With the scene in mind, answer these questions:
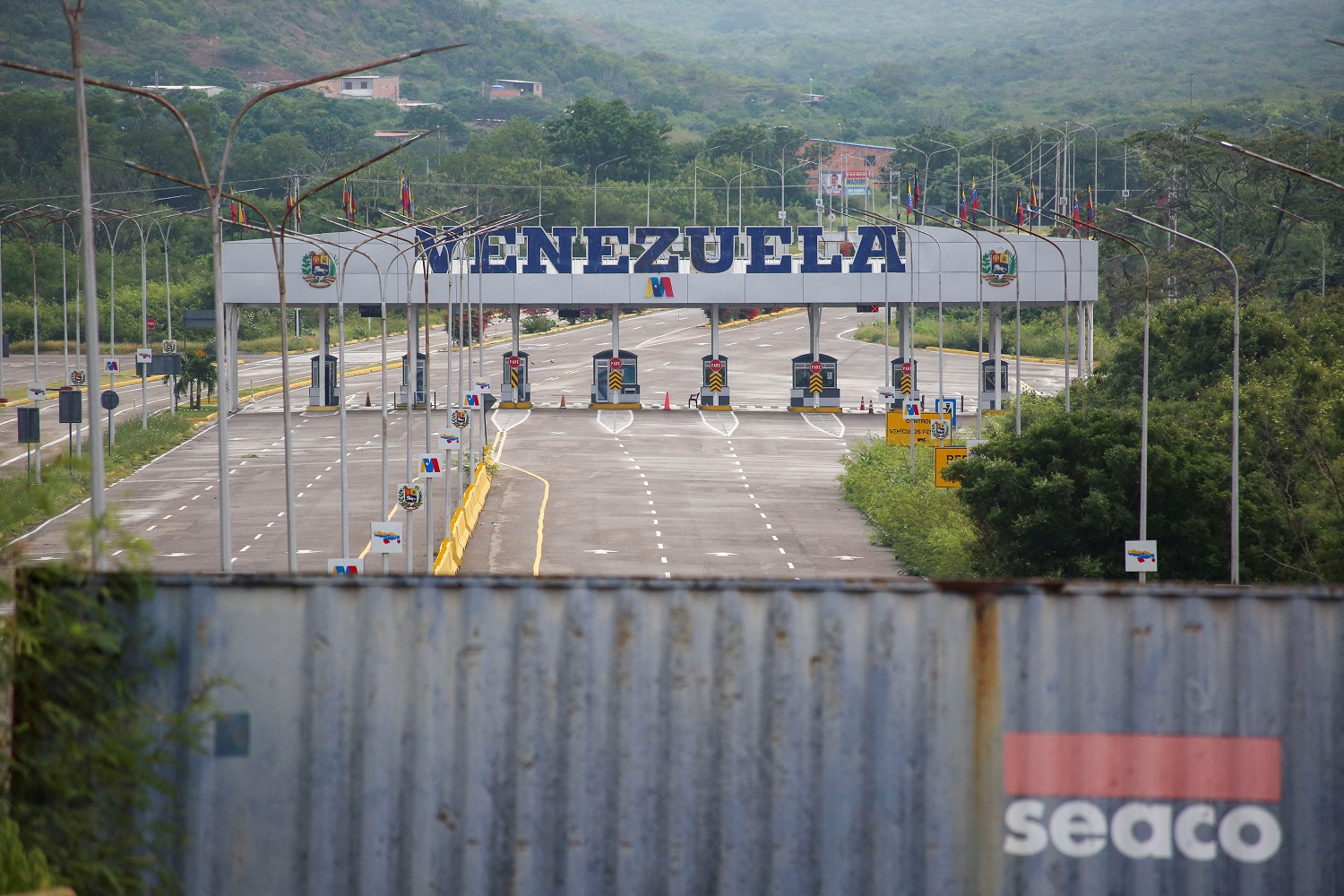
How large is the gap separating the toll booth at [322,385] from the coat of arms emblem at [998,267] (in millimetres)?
29865

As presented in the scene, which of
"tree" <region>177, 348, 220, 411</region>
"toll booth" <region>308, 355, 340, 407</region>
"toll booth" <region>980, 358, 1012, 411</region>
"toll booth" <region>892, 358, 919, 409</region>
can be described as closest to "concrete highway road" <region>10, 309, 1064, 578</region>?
"toll booth" <region>308, 355, 340, 407</region>

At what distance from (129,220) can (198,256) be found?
5.85 m

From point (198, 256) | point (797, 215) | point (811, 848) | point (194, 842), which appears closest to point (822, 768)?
point (811, 848)

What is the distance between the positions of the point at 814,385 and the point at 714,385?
456 cm

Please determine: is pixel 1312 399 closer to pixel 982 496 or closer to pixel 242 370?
pixel 982 496

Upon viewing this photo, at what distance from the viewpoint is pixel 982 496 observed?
104ft

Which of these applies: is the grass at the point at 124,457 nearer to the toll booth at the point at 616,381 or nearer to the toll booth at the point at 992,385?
the toll booth at the point at 616,381

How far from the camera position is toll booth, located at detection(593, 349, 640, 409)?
6950 cm

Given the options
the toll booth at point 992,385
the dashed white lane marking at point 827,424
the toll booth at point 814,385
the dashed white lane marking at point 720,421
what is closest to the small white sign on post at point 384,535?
the dashed white lane marking at point 720,421

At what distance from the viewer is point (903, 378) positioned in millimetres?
63562

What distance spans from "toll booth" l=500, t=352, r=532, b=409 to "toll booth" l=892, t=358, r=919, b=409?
1674 centimetres

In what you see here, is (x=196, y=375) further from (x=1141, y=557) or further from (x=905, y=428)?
(x=1141, y=557)

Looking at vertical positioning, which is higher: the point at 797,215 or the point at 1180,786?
the point at 797,215

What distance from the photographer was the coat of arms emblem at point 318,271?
6750cm
